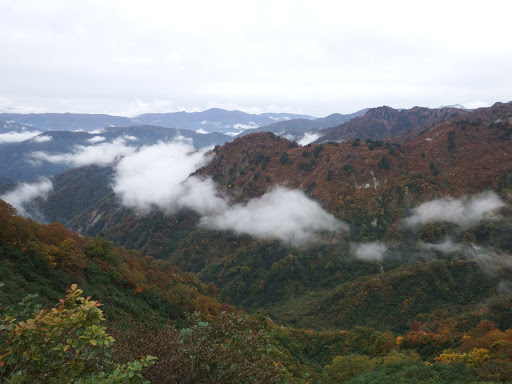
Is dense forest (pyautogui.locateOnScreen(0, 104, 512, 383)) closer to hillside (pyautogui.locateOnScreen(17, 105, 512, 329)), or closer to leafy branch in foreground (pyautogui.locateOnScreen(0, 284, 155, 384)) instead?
leafy branch in foreground (pyautogui.locateOnScreen(0, 284, 155, 384))

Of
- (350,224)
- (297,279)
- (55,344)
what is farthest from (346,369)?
(350,224)

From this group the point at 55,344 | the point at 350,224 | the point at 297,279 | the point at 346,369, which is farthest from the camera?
the point at 350,224

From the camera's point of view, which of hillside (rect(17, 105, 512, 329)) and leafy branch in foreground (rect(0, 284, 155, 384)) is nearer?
leafy branch in foreground (rect(0, 284, 155, 384))

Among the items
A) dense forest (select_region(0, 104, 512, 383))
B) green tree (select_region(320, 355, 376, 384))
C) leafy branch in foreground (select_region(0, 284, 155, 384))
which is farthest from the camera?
green tree (select_region(320, 355, 376, 384))

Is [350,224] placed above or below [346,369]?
below

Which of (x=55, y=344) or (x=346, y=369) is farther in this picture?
(x=346, y=369)

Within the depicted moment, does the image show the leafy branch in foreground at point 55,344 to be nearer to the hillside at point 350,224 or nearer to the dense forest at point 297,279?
the dense forest at point 297,279

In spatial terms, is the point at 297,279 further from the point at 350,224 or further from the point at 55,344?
the point at 55,344

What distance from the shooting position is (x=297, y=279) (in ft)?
290

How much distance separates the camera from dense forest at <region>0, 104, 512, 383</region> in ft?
21.6

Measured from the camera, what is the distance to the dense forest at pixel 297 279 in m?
6.59

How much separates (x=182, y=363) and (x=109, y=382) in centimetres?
199

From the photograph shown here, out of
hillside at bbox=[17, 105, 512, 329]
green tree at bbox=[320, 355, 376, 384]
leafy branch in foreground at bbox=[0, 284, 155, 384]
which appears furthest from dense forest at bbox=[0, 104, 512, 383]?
hillside at bbox=[17, 105, 512, 329]

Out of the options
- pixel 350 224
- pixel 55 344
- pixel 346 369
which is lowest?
pixel 350 224
